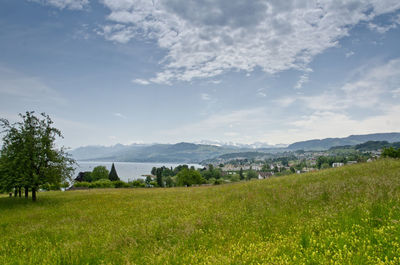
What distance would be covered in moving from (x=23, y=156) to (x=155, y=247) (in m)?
24.2

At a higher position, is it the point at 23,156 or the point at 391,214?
the point at 23,156

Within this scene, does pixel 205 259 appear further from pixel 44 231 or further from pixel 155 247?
pixel 44 231

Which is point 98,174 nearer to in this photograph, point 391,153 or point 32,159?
point 32,159

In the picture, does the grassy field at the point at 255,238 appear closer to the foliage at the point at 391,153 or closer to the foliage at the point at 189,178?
the foliage at the point at 391,153

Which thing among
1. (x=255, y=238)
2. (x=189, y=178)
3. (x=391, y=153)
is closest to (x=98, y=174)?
(x=189, y=178)

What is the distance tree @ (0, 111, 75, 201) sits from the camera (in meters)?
22.3

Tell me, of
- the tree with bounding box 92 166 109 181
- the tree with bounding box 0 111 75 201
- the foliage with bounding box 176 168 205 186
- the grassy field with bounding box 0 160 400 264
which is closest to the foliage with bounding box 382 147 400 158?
the grassy field with bounding box 0 160 400 264

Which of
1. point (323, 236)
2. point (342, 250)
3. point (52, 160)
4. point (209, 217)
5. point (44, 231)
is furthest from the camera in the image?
point (52, 160)

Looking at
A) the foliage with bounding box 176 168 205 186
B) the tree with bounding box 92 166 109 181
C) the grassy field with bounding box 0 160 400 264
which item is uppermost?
Answer: the grassy field with bounding box 0 160 400 264

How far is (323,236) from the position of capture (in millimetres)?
5805

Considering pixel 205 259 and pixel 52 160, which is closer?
pixel 205 259

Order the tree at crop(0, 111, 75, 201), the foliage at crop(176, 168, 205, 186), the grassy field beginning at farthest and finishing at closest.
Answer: the foliage at crop(176, 168, 205, 186) < the tree at crop(0, 111, 75, 201) < the grassy field

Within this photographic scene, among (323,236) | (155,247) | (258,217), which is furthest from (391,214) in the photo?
(155,247)

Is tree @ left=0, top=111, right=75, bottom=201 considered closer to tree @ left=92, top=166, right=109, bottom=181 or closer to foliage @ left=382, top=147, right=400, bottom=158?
foliage @ left=382, top=147, right=400, bottom=158
